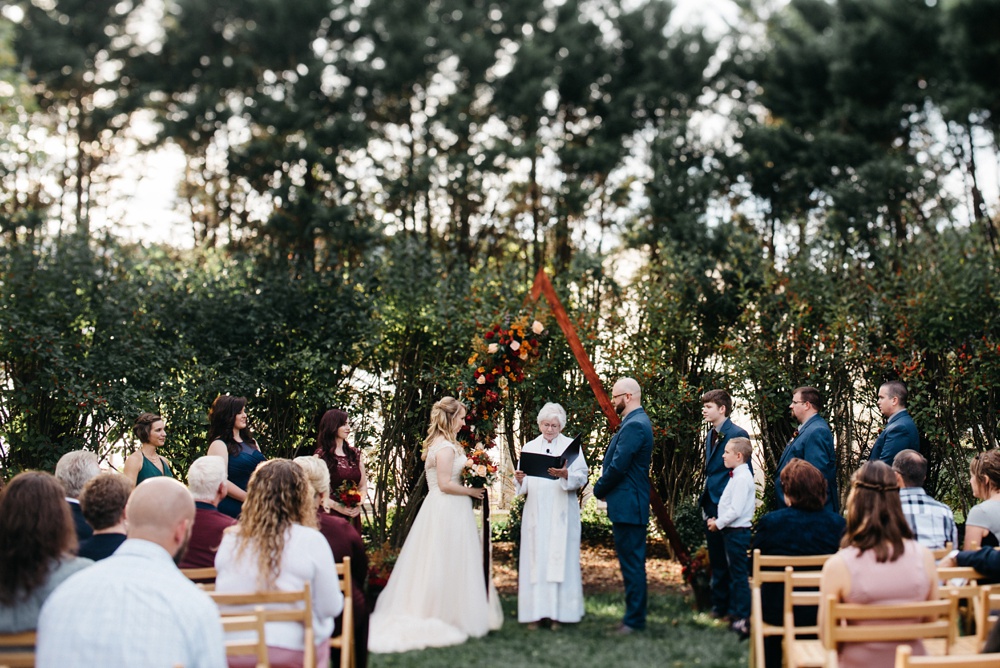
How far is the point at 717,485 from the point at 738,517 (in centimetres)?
45

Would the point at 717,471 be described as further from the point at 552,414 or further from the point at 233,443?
the point at 233,443

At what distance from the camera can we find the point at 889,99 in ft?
46.5

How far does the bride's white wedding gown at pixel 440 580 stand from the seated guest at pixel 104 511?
2678 mm

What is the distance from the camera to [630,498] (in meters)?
6.82

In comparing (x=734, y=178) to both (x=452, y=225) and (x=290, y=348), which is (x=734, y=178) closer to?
(x=452, y=225)

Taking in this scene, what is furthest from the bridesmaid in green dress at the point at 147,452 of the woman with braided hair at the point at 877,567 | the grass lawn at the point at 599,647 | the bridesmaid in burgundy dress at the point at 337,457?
the woman with braided hair at the point at 877,567

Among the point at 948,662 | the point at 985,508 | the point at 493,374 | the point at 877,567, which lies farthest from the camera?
the point at 493,374

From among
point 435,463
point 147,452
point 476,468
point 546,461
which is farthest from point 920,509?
point 147,452

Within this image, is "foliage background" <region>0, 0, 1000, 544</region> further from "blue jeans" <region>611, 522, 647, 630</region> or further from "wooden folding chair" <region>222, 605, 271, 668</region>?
"wooden folding chair" <region>222, 605, 271, 668</region>

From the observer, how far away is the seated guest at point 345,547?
5.11m

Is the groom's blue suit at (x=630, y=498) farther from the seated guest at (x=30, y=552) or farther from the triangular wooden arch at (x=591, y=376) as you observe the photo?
the seated guest at (x=30, y=552)

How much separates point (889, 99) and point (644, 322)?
670 cm

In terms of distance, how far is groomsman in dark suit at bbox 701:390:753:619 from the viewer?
704 cm

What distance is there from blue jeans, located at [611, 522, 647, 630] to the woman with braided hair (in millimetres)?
2920
